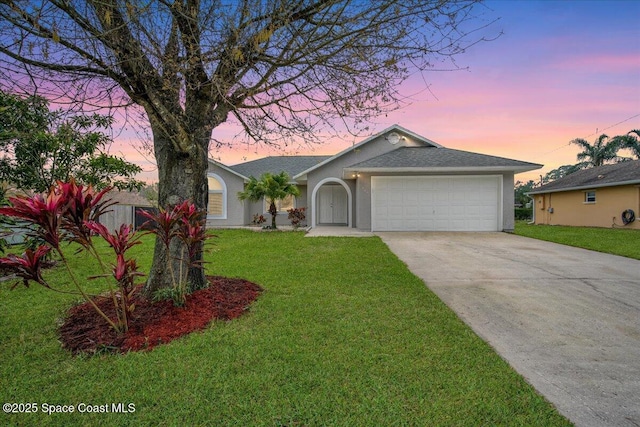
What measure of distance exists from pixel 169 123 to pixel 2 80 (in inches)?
68.6

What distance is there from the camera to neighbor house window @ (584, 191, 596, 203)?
62.5 ft

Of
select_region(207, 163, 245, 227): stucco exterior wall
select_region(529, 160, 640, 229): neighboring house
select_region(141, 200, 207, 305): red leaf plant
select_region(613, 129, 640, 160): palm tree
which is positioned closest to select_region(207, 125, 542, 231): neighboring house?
select_region(207, 163, 245, 227): stucco exterior wall

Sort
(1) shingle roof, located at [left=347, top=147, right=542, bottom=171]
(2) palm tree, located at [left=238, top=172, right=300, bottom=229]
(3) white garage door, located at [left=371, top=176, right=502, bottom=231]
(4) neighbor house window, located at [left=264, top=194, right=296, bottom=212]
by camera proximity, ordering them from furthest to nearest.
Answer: (4) neighbor house window, located at [left=264, top=194, right=296, bottom=212] < (2) palm tree, located at [left=238, top=172, right=300, bottom=229] < (3) white garage door, located at [left=371, top=176, right=502, bottom=231] < (1) shingle roof, located at [left=347, top=147, right=542, bottom=171]

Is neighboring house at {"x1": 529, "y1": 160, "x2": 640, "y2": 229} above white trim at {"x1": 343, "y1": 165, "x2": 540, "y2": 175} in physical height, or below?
below

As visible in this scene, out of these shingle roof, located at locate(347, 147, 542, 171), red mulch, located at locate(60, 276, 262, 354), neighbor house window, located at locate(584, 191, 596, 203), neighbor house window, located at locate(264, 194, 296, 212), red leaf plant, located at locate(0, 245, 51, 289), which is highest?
shingle roof, located at locate(347, 147, 542, 171)

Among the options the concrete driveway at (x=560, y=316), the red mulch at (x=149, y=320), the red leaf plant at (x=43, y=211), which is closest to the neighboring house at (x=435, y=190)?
the concrete driveway at (x=560, y=316)

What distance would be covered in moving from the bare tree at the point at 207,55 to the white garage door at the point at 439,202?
32.9ft

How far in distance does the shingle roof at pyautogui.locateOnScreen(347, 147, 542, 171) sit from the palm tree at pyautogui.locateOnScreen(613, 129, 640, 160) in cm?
2164

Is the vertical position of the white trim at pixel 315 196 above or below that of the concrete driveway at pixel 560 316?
above

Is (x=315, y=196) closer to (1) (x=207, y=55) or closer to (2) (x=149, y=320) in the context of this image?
(1) (x=207, y=55)

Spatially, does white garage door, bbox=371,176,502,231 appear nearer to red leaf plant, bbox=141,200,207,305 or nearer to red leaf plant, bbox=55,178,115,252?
red leaf plant, bbox=141,200,207,305

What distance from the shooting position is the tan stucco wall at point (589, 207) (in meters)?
16.8

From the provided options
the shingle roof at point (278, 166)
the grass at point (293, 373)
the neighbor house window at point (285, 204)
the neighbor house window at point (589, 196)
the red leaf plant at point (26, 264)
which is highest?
the shingle roof at point (278, 166)

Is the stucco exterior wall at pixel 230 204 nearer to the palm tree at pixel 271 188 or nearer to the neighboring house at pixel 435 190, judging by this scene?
the palm tree at pixel 271 188
